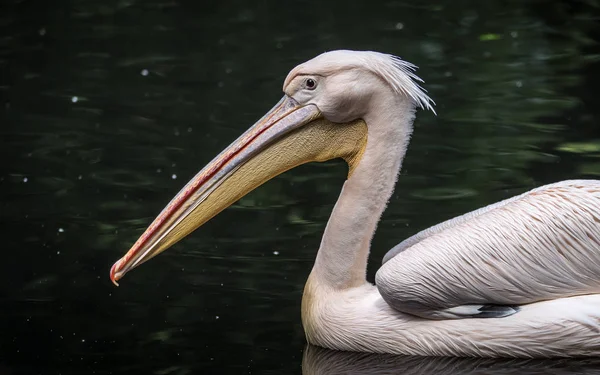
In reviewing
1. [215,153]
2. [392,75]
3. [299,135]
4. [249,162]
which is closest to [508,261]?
[392,75]

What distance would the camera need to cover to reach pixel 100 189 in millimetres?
6617

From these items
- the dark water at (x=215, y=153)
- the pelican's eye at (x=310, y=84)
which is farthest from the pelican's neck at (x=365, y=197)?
the dark water at (x=215, y=153)

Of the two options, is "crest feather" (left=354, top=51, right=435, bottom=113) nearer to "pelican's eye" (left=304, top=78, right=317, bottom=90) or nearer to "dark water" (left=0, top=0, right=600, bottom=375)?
"pelican's eye" (left=304, top=78, right=317, bottom=90)

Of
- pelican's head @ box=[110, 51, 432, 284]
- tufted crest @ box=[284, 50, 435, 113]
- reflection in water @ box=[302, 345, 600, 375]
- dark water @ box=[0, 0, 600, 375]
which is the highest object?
tufted crest @ box=[284, 50, 435, 113]

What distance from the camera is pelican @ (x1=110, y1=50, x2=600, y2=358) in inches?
163

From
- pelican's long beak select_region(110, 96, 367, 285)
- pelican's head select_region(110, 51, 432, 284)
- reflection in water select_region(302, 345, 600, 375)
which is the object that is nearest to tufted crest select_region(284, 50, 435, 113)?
pelican's head select_region(110, 51, 432, 284)

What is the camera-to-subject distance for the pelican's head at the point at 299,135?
4.46m

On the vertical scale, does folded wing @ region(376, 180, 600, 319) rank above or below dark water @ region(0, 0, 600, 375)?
above

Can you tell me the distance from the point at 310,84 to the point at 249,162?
0.39 m

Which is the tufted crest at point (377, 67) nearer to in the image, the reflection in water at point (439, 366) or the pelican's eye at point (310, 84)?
the pelican's eye at point (310, 84)

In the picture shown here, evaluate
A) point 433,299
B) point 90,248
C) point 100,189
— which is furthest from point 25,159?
point 433,299

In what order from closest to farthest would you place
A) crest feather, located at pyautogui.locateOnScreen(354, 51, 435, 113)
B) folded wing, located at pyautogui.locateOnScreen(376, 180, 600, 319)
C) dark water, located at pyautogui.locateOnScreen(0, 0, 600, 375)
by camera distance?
folded wing, located at pyautogui.locateOnScreen(376, 180, 600, 319) < crest feather, located at pyautogui.locateOnScreen(354, 51, 435, 113) < dark water, located at pyautogui.locateOnScreen(0, 0, 600, 375)

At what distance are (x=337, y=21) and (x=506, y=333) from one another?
7.37m

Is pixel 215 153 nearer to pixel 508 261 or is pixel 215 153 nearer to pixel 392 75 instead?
pixel 392 75
